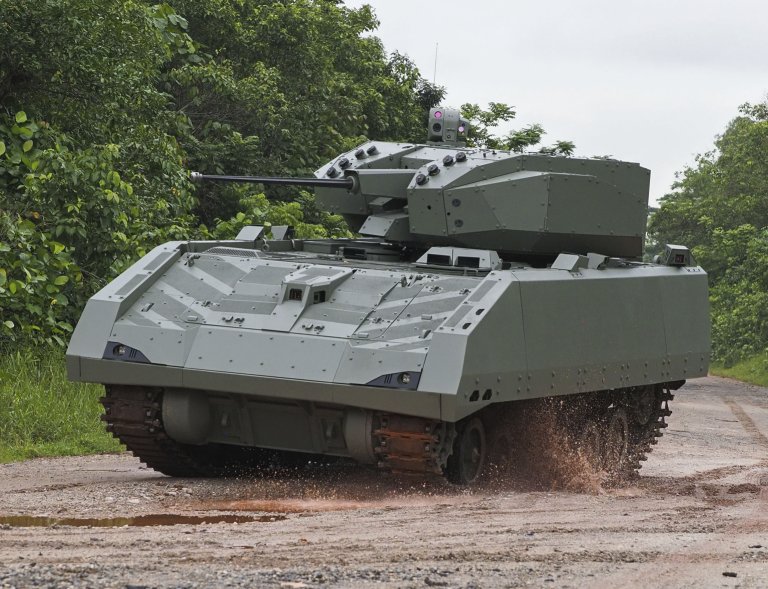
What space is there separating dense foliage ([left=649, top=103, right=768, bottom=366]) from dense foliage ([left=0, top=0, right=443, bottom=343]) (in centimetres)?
1293

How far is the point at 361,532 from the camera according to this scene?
8641 mm

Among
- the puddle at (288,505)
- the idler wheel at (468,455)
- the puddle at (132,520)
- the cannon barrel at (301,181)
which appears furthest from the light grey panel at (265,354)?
the cannon barrel at (301,181)

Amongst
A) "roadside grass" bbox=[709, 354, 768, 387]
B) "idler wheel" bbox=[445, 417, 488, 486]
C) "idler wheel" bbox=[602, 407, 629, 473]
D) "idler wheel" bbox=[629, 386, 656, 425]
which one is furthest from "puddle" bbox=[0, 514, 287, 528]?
"roadside grass" bbox=[709, 354, 768, 387]

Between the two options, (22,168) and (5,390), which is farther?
(22,168)

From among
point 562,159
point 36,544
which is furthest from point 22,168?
point 36,544

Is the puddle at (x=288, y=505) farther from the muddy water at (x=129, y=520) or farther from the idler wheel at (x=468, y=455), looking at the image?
the idler wheel at (x=468, y=455)

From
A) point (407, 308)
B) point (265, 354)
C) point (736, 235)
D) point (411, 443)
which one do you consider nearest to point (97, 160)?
point (265, 354)

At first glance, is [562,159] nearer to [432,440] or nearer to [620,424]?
[620,424]

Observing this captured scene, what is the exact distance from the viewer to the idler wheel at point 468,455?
435 inches

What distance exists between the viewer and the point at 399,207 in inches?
524

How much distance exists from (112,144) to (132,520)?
8487 mm

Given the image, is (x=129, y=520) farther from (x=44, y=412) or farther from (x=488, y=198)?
(x=44, y=412)

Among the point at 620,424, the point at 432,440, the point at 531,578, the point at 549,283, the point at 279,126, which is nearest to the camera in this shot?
the point at 531,578

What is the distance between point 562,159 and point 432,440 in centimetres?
349
